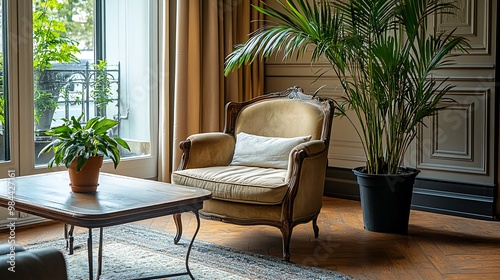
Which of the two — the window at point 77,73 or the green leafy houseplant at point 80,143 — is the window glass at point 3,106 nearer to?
the window at point 77,73

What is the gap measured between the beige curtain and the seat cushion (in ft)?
3.73

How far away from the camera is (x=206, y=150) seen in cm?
422

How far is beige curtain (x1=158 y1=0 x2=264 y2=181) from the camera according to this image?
5152 mm

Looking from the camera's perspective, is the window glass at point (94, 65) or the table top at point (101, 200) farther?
the window glass at point (94, 65)

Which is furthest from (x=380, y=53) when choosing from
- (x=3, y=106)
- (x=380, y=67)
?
(x=3, y=106)

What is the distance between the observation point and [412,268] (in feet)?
11.5

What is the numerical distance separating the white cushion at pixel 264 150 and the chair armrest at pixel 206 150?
55 millimetres

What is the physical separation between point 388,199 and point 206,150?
3.65 feet

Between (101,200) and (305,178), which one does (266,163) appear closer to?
(305,178)

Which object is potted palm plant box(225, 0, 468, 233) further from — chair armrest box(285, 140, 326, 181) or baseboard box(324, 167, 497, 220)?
baseboard box(324, 167, 497, 220)

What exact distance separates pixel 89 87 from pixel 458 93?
2494mm

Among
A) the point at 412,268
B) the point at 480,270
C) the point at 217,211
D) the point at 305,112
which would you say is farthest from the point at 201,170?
the point at 480,270

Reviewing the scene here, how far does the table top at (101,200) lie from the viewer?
9.41 ft

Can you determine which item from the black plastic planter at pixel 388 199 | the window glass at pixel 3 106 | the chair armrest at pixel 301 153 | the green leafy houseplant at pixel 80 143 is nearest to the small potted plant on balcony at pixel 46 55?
the window glass at pixel 3 106
